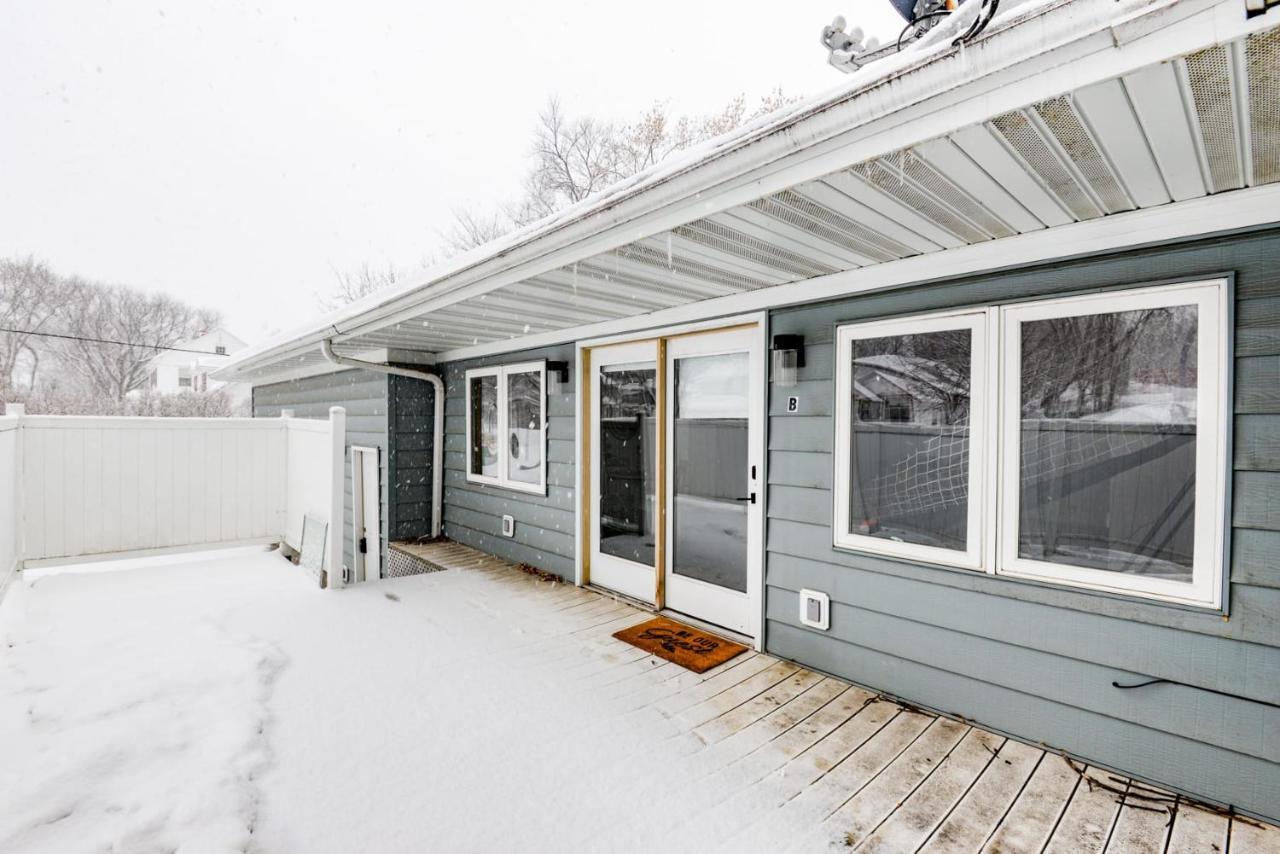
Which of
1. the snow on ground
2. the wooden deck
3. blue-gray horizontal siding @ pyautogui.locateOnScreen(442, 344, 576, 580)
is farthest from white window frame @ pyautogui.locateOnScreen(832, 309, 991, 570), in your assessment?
blue-gray horizontal siding @ pyautogui.locateOnScreen(442, 344, 576, 580)

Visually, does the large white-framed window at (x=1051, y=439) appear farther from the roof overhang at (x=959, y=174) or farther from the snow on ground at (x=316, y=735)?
the snow on ground at (x=316, y=735)

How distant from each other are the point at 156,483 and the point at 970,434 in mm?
5885

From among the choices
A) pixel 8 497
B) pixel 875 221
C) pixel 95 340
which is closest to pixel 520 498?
pixel 8 497

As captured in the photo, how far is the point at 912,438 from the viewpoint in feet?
9.08

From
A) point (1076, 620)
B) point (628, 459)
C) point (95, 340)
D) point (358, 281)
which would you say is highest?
point (358, 281)

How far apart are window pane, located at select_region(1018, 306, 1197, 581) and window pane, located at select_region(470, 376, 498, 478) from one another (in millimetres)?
4268

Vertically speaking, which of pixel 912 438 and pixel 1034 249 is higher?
pixel 1034 249

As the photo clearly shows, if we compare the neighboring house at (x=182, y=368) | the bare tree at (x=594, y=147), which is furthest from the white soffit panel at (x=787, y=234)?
the neighboring house at (x=182, y=368)

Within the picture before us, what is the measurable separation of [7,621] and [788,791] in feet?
14.0

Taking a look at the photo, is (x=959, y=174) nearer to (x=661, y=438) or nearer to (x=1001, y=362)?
(x=1001, y=362)

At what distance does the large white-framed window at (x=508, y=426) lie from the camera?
16.4ft

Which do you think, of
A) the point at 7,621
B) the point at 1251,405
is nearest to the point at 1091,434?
the point at 1251,405

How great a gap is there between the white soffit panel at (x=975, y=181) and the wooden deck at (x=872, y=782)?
6.75 feet

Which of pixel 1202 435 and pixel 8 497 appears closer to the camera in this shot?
pixel 1202 435
